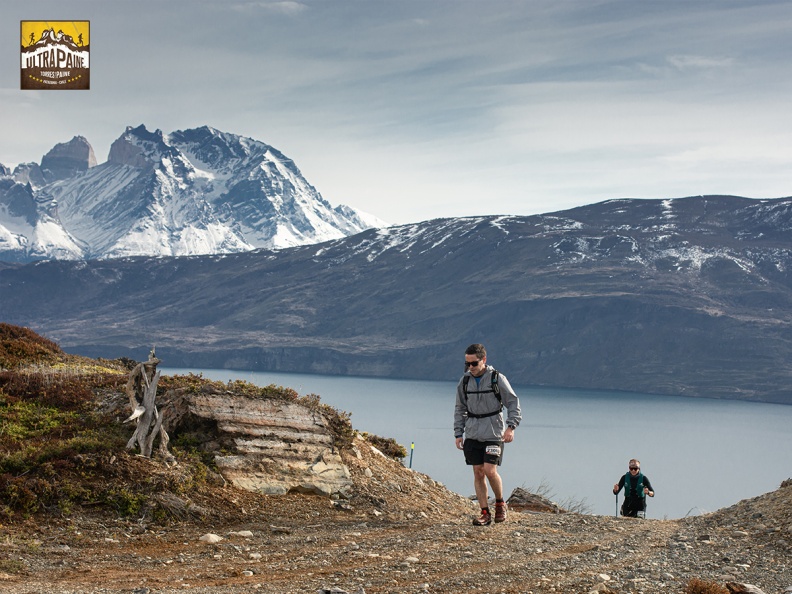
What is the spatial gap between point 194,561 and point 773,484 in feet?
317

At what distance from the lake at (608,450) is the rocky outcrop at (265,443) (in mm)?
37166

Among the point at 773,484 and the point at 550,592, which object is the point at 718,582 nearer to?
the point at 550,592

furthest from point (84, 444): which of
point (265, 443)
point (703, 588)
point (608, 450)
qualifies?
point (608, 450)

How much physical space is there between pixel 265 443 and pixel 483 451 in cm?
483

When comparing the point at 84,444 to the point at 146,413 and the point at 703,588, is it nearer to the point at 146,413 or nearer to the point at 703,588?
the point at 146,413

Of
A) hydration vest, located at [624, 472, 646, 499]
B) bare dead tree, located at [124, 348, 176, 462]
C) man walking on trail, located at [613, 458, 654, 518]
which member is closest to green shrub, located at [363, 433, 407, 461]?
man walking on trail, located at [613, 458, 654, 518]

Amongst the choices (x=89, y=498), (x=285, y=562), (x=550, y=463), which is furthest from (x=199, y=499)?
(x=550, y=463)

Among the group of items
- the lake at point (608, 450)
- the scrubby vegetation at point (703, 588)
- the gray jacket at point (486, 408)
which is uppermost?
the gray jacket at point (486, 408)

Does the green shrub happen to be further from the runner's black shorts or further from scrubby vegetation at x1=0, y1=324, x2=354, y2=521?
the runner's black shorts

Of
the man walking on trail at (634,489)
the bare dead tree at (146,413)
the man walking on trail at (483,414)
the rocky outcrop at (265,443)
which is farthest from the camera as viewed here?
the man walking on trail at (634,489)

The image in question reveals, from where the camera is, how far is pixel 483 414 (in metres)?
13.8

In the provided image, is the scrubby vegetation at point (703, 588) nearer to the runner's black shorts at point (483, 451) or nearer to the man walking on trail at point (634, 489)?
the runner's black shorts at point (483, 451)

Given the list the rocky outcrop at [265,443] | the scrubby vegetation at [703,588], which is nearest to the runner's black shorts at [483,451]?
the rocky outcrop at [265,443]

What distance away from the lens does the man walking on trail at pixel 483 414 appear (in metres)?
13.7
